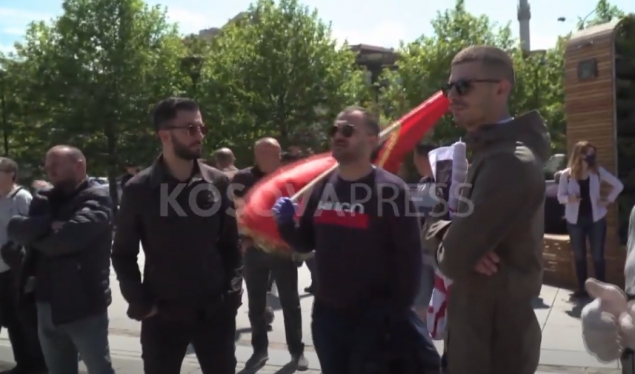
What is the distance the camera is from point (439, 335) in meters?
5.23

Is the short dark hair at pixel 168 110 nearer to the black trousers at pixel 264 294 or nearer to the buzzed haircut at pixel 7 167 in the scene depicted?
the black trousers at pixel 264 294

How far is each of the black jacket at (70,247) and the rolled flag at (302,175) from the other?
0.93 meters

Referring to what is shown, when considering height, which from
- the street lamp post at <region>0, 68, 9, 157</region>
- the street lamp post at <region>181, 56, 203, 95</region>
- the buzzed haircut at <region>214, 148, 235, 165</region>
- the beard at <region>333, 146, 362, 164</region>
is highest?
the street lamp post at <region>181, 56, 203, 95</region>

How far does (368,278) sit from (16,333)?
418 cm

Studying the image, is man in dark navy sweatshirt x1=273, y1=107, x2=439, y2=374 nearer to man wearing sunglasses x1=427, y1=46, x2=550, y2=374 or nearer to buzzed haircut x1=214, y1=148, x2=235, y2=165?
man wearing sunglasses x1=427, y1=46, x2=550, y2=374

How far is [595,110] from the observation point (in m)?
9.52

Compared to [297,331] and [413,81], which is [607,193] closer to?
[297,331]

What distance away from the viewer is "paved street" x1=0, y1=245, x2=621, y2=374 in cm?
642

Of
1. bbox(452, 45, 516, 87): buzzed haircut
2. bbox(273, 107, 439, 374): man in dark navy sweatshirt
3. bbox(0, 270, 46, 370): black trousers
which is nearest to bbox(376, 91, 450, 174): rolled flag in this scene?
bbox(273, 107, 439, 374): man in dark navy sweatshirt

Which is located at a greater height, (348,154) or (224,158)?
(348,154)

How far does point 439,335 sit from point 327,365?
4.75ft

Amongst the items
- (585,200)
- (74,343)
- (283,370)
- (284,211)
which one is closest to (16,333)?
(74,343)

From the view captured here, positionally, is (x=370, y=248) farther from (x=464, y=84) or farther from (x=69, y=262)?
(x=69, y=262)

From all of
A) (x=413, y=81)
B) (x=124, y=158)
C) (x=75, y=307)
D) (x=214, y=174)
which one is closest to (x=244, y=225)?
(x=214, y=174)
